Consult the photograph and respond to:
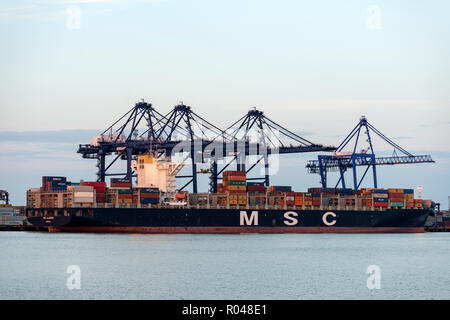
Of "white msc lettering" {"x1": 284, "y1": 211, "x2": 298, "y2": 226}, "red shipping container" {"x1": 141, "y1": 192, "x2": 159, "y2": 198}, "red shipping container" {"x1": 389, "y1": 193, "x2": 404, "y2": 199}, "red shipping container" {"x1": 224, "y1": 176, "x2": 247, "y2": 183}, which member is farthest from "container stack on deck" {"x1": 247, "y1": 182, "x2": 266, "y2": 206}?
"red shipping container" {"x1": 389, "y1": 193, "x2": 404, "y2": 199}

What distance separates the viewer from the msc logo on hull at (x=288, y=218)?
83.6 m

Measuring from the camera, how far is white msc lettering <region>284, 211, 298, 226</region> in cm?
8594

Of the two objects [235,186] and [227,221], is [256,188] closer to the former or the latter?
[235,186]

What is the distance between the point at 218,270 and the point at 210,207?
40.4m

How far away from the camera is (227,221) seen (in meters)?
82.7

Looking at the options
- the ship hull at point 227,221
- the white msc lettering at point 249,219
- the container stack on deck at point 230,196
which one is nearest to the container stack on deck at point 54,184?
the container stack on deck at point 230,196

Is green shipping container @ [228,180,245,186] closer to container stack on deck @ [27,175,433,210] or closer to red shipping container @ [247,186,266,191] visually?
container stack on deck @ [27,175,433,210]

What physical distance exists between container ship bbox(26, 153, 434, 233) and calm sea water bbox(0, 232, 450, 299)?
1399 centimetres

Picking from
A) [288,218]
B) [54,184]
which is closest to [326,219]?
[288,218]

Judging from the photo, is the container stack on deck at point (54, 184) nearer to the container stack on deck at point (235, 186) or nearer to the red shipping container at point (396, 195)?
the container stack on deck at point (235, 186)
